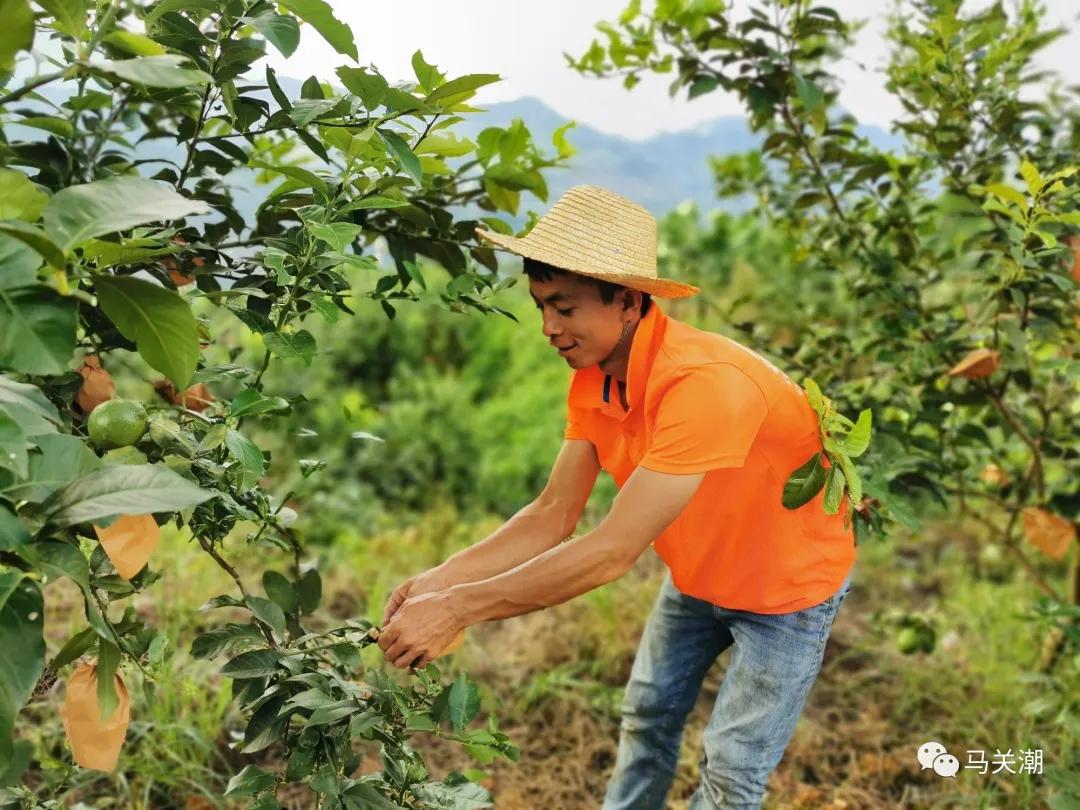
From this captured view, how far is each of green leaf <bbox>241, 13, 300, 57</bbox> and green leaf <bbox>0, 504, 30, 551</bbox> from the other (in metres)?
0.59

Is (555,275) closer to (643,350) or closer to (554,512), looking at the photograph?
(643,350)

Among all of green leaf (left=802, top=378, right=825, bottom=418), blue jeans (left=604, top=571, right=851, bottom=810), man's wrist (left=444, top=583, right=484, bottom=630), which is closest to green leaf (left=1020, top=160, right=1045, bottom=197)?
green leaf (left=802, top=378, right=825, bottom=418)

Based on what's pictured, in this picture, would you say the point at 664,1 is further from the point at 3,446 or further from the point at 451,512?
the point at 451,512

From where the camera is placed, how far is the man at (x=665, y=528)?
1479 mm

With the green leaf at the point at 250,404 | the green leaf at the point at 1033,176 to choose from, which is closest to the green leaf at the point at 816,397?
the green leaf at the point at 1033,176

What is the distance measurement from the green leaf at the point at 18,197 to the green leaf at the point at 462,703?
796 mm

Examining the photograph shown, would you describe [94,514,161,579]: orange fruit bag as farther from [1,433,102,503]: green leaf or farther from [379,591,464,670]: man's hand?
[379,591,464,670]: man's hand

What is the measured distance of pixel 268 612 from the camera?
55.9 inches

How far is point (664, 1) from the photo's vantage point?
2088mm

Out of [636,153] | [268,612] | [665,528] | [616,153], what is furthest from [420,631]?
[636,153]

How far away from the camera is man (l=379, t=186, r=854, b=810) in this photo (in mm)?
1479

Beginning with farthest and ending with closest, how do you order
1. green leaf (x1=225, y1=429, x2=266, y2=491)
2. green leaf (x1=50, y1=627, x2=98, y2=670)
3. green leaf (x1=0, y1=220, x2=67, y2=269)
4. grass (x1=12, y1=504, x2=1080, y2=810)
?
grass (x1=12, y1=504, x2=1080, y2=810), green leaf (x1=225, y1=429, x2=266, y2=491), green leaf (x1=50, y1=627, x2=98, y2=670), green leaf (x1=0, y1=220, x2=67, y2=269)

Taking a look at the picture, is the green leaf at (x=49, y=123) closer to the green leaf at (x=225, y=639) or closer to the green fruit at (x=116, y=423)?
the green fruit at (x=116, y=423)

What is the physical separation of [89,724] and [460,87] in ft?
2.96
